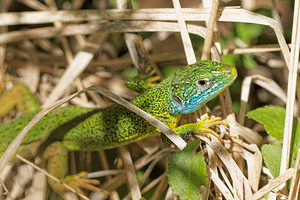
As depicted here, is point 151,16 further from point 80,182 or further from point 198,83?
point 80,182

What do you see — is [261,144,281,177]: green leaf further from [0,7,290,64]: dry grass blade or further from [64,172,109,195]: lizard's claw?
[64,172,109,195]: lizard's claw

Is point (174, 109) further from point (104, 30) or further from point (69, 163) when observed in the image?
point (69, 163)

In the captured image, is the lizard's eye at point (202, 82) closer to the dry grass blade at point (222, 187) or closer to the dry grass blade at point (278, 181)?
the dry grass blade at point (222, 187)

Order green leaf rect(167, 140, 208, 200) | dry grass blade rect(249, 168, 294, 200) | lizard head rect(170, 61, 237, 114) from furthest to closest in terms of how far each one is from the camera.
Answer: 1. lizard head rect(170, 61, 237, 114)
2. dry grass blade rect(249, 168, 294, 200)
3. green leaf rect(167, 140, 208, 200)

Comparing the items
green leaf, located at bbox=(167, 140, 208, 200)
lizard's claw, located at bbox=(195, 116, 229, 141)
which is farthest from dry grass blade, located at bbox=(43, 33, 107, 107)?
green leaf, located at bbox=(167, 140, 208, 200)

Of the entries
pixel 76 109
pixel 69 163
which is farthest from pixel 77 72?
pixel 69 163

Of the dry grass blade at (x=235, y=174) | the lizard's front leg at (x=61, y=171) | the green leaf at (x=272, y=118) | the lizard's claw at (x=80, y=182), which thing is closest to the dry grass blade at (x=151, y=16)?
the green leaf at (x=272, y=118)
